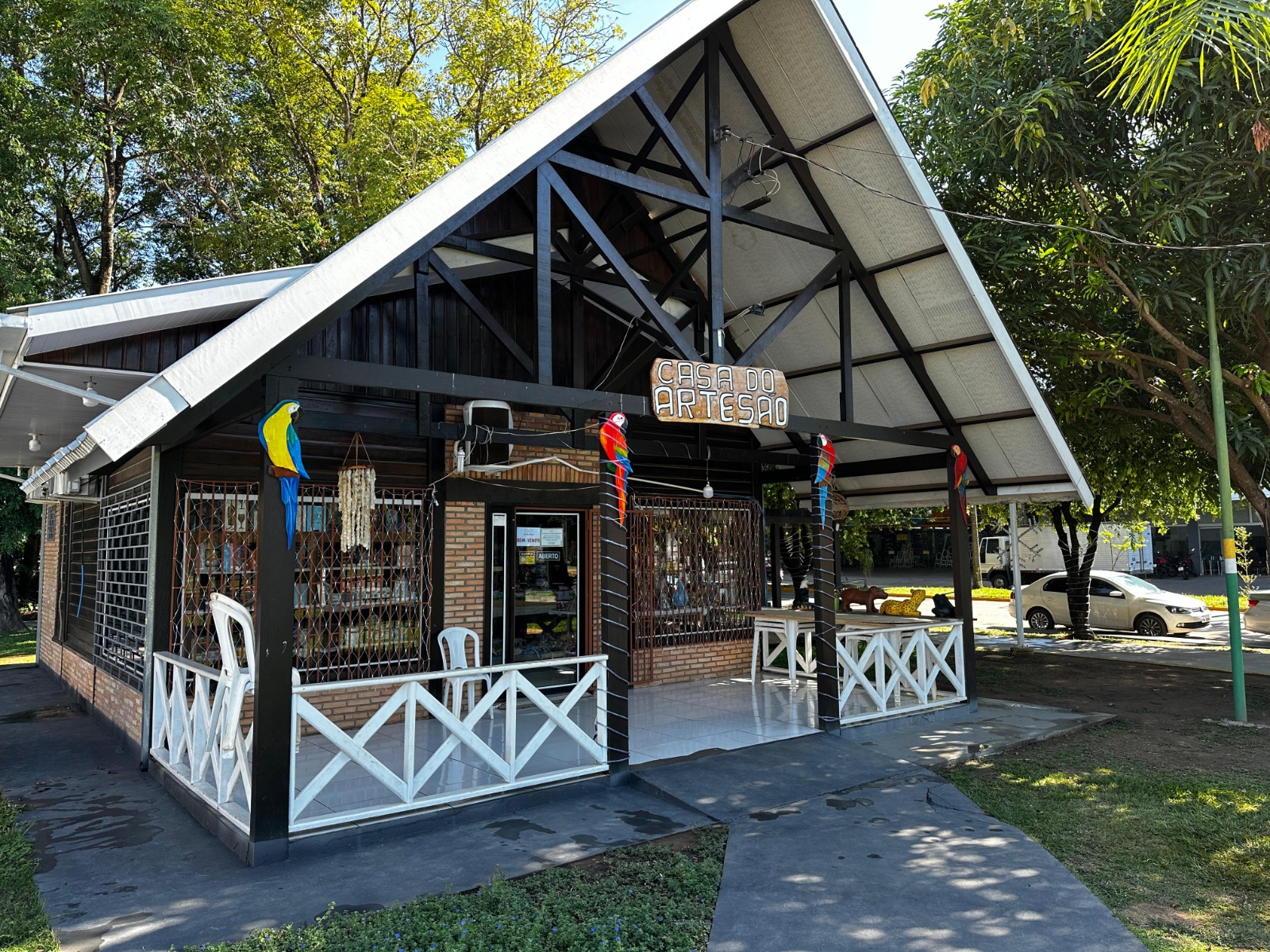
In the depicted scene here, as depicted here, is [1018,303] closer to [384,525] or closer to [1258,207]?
[1258,207]

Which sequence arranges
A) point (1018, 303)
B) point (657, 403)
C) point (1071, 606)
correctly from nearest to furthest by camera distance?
point (657, 403)
point (1018, 303)
point (1071, 606)

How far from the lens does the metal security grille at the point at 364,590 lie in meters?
7.82

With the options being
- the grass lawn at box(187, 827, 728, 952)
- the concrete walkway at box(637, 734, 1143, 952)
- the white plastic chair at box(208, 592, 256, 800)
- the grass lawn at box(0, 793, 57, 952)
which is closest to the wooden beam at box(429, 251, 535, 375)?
the white plastic chair at box(208, 592, 256, 800)

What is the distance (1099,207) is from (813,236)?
188 inches

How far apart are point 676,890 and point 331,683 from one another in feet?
7.50

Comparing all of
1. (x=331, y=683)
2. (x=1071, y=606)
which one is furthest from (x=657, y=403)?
(x=1071, y=606)

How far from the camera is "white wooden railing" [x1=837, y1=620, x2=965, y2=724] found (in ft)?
26.8

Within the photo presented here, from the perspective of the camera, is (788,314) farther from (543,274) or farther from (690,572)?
(690,572)

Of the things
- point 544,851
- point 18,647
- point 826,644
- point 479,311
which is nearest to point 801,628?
point 826,644

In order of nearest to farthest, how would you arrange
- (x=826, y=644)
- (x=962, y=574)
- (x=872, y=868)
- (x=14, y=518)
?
1. (x=872, y=868)
2. (x=826, y=644)
3. (x=962, y=574)
4. (x=14, y=518)

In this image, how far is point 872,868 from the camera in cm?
480

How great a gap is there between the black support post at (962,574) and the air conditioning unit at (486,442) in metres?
4.56

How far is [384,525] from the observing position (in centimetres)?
830

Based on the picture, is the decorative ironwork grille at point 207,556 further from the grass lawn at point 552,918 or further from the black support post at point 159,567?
the grass lawn at point 552,918
